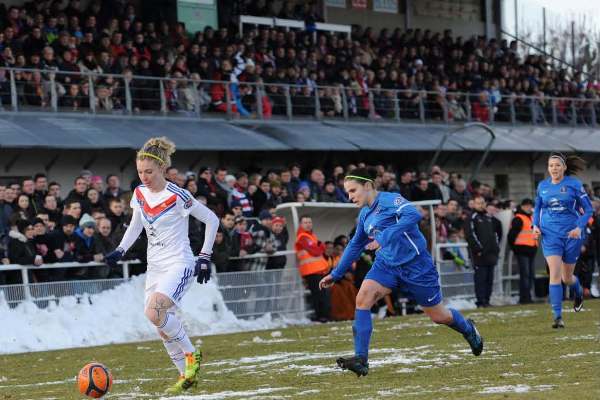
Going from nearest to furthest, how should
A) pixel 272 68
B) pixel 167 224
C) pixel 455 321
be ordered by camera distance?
pixel 167 224 < pixel 455 321 < pixel 272 68

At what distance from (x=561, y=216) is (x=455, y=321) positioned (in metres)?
5.21

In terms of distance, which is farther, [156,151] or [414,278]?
[414,278]

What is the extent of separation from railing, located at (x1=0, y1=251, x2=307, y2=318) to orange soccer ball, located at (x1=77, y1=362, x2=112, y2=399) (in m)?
7.12

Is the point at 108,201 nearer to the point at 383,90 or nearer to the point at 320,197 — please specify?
the point at 320,197

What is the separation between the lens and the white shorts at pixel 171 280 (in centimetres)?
1047

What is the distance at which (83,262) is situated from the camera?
1756 centimetres

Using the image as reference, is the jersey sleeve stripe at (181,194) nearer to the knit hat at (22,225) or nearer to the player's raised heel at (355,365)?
the player's raised heel at (355,365)

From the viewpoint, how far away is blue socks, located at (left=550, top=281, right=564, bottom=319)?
15423 millimetres

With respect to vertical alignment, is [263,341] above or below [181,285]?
below

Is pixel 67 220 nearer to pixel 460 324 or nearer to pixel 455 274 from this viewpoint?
pixel 460 324

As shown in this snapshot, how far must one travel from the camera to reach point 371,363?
1184 cm

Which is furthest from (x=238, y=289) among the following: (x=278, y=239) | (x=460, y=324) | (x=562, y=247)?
(x=460, y=324)

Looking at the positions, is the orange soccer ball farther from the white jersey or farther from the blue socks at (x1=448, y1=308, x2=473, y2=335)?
the blue socks at (x1=448, y1=308, x2=473, y2=335)

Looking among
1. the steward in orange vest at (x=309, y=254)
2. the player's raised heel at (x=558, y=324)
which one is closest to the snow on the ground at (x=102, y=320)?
the steward in orange vest at (x=309, y=254)
